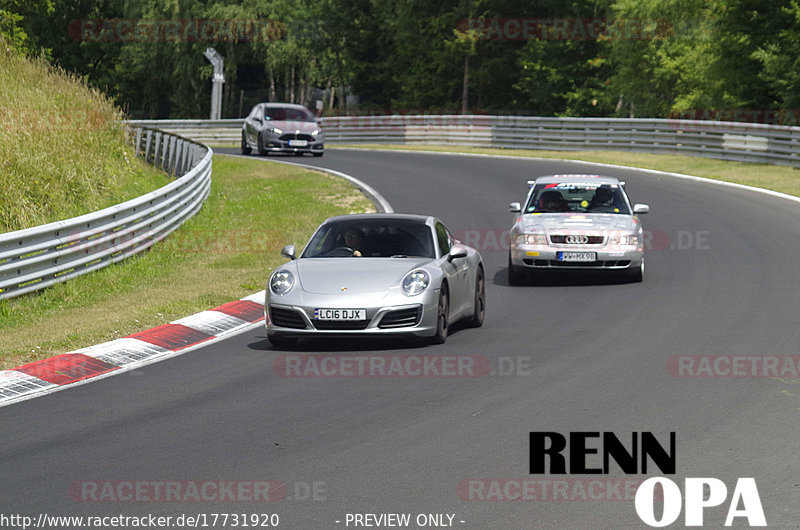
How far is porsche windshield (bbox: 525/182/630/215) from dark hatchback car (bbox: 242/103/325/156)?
2217 cm

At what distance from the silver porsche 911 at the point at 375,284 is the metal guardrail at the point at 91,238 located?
4189 mm

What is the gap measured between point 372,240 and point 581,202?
18.5ft

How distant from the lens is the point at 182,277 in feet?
56.5

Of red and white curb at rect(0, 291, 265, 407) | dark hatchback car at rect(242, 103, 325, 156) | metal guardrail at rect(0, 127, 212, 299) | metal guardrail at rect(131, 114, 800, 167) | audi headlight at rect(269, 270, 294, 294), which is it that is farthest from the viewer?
dark hatchback car at rect(242, 103, 325, 156)

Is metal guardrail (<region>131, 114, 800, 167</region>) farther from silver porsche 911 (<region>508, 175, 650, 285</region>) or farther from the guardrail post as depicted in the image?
silver porsche 911 (<region>508, 175, 650, 285</region>)

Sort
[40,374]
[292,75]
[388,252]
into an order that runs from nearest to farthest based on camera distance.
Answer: [40,374] → [388,252] → [292,75]

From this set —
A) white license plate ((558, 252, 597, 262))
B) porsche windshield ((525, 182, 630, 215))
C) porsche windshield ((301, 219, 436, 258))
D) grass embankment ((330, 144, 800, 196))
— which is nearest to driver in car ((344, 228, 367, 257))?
porsche windshield ((301, 219, 436, 258))

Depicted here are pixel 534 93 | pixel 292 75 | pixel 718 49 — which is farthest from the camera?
pixel 292 75

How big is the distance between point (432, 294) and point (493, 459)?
4475 millimetres

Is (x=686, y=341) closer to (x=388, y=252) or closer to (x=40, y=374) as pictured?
(x=388, y=252)

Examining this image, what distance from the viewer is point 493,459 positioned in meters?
7.57

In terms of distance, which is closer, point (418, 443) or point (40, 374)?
point (418, 443)

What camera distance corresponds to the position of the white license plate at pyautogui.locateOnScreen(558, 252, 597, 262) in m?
16.6

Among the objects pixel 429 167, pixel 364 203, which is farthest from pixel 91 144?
pixel 429 167
